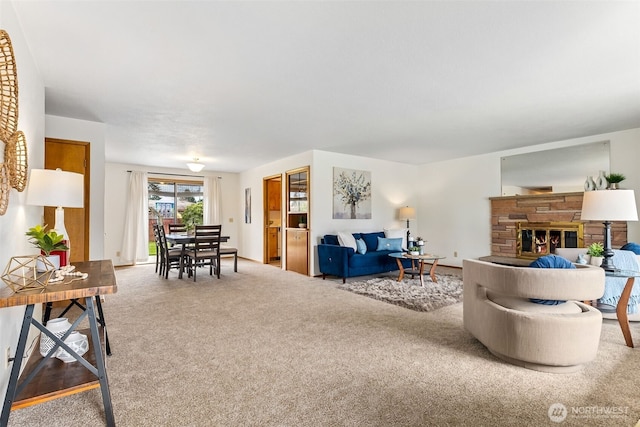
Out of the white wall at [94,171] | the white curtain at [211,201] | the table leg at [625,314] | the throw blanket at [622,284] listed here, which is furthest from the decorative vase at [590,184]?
the white curtain at [211,201]

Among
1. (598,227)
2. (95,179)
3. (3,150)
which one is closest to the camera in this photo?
(3,150)

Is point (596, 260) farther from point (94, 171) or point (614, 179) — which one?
point (94, 171)

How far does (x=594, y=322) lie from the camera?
83.7 inches

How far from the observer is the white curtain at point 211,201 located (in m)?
8.11

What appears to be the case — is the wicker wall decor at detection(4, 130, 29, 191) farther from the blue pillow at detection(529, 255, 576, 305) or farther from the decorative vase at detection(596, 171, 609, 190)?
the decorative vase at detection(596, 171, 609, 190)

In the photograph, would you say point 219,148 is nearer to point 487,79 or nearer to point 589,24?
point 487,79

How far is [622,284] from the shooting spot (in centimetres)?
305

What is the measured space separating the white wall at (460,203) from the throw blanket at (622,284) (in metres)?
2.74

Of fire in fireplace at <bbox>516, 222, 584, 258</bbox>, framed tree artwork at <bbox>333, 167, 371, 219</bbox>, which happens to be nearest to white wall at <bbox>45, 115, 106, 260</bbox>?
framed tree artwork at <bbox>333, 167, 371, 219</bbox>

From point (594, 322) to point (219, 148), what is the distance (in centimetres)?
549

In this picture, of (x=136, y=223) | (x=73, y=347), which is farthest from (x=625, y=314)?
(x=136, y=223)

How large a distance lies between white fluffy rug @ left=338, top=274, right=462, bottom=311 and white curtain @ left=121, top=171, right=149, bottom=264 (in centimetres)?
510

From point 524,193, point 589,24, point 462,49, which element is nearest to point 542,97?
point 589,24

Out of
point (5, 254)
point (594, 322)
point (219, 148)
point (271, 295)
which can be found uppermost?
point (219, 148)
